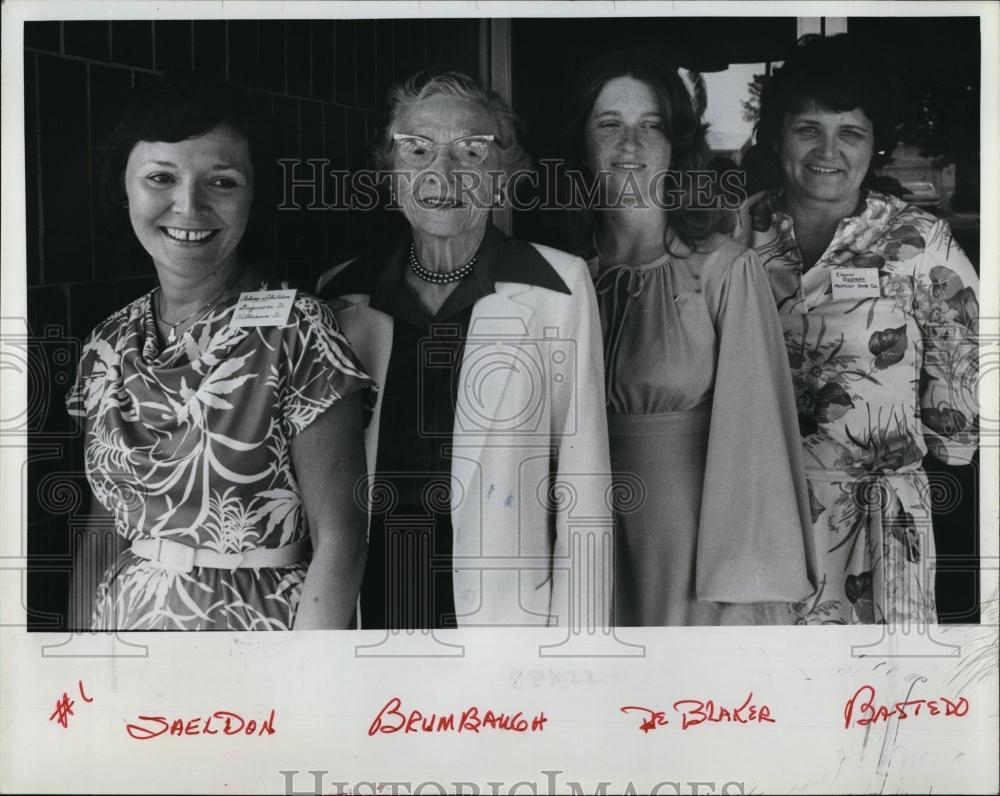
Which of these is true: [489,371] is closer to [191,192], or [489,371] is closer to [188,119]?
[191,192]

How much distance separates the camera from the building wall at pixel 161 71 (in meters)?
3.10

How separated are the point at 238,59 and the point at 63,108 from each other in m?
0.45

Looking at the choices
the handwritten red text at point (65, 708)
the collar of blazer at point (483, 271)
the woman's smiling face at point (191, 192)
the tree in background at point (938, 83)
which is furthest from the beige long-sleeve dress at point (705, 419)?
the handwritten red text at point (65, 708)

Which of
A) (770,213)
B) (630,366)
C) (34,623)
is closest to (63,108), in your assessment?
(34,623)

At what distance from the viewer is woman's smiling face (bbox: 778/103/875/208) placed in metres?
3.14

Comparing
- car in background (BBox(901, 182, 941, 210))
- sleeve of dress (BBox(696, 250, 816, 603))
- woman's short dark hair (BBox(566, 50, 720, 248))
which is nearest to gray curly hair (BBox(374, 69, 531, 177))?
woman's short dark hair (BBox(566, 50, 720, 248))

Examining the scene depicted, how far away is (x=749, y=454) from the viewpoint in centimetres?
314

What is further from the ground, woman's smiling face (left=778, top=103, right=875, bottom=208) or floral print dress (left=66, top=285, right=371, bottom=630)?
woman's smiling face (left=778, top=103, right=875, bottom=208)

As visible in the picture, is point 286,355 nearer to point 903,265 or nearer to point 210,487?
point 210,487

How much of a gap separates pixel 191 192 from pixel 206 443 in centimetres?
61

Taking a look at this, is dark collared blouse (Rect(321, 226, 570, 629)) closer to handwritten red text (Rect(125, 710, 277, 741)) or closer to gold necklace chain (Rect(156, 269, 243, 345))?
gold necklace chain (Rect(156, 269, 243, 345))

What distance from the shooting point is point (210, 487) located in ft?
10.2

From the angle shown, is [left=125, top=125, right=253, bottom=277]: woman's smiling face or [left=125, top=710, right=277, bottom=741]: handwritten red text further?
[left=125, top=710, right=277, bottom=741]: handwritten red text

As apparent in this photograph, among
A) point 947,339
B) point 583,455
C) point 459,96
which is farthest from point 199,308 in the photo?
point 947,339
